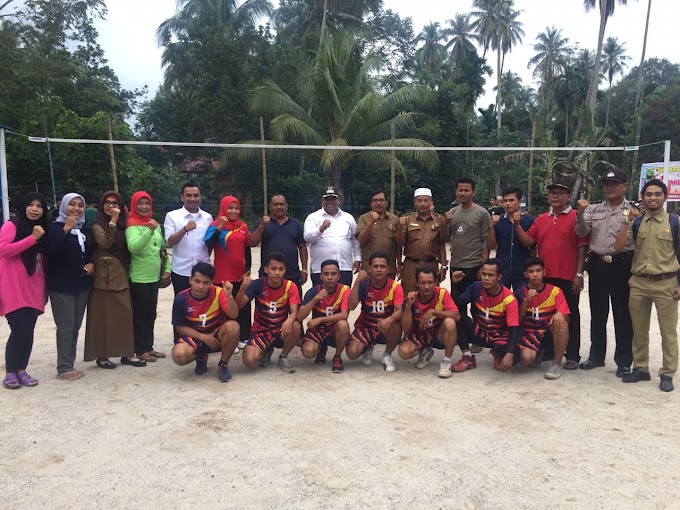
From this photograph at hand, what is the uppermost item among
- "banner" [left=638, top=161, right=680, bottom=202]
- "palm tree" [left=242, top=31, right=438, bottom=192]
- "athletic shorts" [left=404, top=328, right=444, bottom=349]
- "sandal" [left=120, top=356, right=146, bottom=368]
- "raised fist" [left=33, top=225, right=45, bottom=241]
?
"palm tree" [left=242, top=31, right=438, bottom=192]

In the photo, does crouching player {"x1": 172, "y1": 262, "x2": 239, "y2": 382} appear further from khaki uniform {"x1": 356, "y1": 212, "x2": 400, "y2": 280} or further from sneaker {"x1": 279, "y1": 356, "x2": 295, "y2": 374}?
khaki uniform {"x1": 356, "y1": 212, "x2": 400, "y2": 280}

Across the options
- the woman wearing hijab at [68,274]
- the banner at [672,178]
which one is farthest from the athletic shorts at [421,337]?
the banner at [672,178]

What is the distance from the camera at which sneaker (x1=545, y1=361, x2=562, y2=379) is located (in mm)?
4266

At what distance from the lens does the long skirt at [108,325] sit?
14.4ft

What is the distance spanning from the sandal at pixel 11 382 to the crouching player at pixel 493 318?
10.8ft

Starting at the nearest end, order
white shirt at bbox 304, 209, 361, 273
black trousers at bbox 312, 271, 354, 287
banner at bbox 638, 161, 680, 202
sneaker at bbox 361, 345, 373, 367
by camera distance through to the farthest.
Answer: sneaker at bbox 361, 345, 373, 367, white shirt at bbox 304, 209, 361, 273, black trousers at bbox 312, 271, 354, 287, banner at bbox 638, 161, 680, 202

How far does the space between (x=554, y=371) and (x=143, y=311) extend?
3.33 m

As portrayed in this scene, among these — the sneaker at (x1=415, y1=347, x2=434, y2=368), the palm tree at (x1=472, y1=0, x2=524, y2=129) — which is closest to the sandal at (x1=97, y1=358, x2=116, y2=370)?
the sneaker at (x1=415, y1=347, x2=434, y2=368)

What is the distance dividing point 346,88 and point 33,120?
8.23 metres

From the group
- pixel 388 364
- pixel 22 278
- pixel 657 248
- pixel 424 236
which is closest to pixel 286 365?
pixel 388 364

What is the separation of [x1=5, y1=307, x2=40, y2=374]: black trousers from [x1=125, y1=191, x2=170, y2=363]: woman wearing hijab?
2.51 ft

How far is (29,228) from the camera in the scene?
393 cm

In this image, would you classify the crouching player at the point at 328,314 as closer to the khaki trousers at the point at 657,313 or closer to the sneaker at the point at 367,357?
the sneaker at the point at 367,357

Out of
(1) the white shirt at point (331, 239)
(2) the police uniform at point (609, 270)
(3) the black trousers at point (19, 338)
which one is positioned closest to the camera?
(3) the black trousers at point (19, 338)
